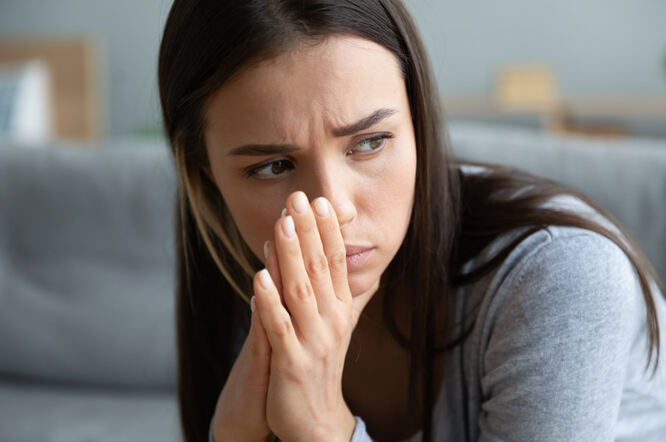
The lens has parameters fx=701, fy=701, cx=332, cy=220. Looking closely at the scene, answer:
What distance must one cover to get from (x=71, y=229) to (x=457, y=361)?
110cm

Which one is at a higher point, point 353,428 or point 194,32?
point 194,32

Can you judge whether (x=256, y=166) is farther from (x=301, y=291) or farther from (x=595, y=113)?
(x=595, y=113)

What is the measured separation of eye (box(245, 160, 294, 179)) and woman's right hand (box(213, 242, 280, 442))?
0.46ft

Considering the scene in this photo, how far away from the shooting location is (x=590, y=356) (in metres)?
0.72

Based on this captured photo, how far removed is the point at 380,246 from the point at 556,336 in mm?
205

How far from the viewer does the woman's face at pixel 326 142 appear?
2.18ft

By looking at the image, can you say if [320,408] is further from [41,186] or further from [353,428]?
[41,186]

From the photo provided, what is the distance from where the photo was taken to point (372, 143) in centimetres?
71

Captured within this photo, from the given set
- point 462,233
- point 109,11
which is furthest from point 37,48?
point 462,233

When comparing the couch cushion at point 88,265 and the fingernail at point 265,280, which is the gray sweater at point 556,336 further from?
the couch cushion at point 88,265

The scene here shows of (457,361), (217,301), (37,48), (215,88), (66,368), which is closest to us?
(215,88)

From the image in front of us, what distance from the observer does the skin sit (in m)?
0.66

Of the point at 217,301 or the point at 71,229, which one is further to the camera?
the point at 71,229

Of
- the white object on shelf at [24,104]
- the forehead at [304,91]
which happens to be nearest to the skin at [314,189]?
the forehead at [304,91]
